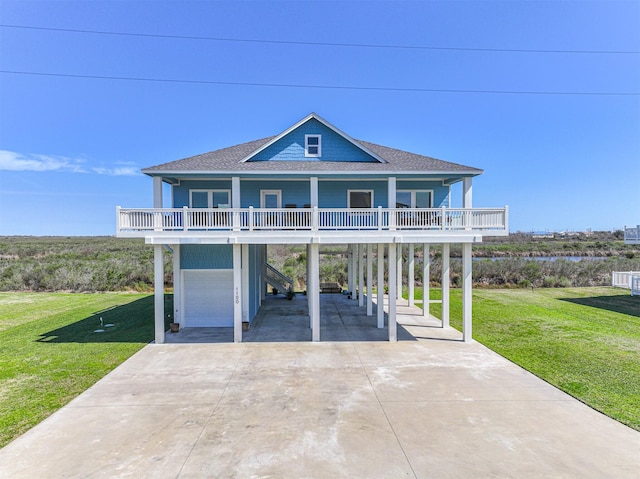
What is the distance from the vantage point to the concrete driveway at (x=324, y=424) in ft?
18.2

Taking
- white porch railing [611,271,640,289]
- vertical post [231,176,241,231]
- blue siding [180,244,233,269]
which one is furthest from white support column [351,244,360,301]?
white porch railing [611,271,640,289]

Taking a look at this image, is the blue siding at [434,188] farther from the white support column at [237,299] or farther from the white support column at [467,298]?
the white support column at [237,299]

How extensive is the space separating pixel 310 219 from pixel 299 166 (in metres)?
2.20

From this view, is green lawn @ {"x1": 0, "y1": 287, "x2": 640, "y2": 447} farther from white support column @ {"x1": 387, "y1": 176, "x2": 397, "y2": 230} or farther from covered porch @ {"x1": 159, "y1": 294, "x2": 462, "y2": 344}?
white support column @ {"x1": 387, "y1": 176, "x2": 397, "y2": 230}

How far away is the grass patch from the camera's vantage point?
25.5ft

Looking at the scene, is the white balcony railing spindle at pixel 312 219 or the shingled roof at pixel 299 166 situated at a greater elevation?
the shingled roof at pixel 299 166

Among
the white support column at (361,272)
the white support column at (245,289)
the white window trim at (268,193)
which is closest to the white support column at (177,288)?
the white support column at (245,289)

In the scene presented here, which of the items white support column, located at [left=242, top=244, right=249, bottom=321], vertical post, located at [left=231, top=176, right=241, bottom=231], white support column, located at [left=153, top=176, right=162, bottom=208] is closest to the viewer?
vertical post, located at [left=231, top=176, right=241, bottom=231]

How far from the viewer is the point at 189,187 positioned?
582 inches

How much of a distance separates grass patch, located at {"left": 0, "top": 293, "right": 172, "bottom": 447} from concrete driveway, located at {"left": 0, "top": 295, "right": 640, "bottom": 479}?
580 mm

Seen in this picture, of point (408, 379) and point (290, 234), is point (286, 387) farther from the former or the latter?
point (290, 234)

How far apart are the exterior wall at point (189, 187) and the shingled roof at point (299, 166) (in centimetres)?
102

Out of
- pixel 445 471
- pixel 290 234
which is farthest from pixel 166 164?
pixel 445 471

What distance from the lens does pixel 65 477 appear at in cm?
532
